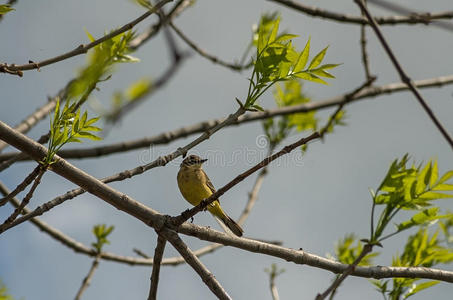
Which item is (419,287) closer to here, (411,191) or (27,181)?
(411,191)

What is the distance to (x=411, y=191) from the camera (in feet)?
11.0

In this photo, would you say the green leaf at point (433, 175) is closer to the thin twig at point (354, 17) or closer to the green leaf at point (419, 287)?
the green leaf at point (419, 287)

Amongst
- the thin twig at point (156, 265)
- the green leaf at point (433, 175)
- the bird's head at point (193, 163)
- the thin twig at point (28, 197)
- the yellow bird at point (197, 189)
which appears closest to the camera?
the thin twig at point (28, 197)

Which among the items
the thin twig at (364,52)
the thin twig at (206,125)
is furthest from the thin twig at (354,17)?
the thin twig at (206,125)

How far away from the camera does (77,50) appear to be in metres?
3.07

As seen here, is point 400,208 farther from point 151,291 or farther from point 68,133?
point 68,133

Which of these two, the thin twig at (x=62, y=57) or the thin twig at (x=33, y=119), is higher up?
the thin twig at (x=33, y=119)

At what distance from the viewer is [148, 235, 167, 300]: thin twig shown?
12.0 ft

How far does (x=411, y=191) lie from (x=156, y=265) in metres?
1.82

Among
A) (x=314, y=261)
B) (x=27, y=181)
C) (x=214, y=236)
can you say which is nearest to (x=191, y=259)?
(x=214, y=236)

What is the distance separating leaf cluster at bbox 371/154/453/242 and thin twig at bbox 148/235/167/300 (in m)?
1.47

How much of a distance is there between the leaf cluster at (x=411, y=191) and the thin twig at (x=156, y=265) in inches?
57.9

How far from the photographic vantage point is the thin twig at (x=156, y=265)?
3670mm

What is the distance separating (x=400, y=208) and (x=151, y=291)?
183 cm
